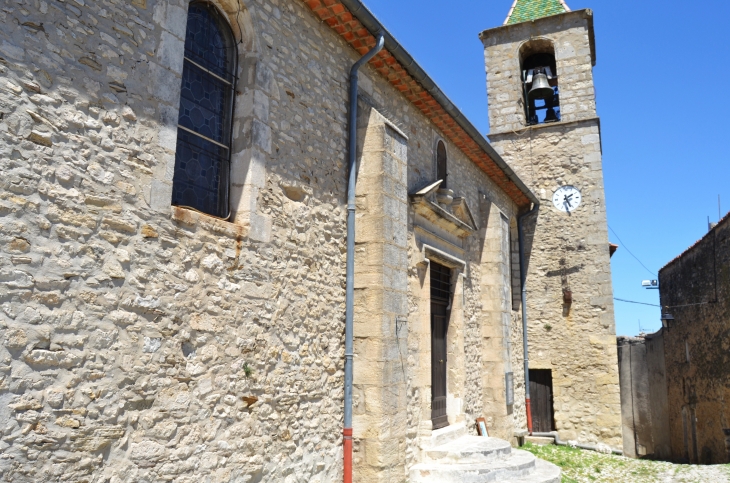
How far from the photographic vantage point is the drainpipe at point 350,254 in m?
5.36

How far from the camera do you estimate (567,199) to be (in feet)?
40.8

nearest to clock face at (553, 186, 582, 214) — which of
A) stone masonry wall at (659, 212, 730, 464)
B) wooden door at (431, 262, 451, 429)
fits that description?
stone masonry wall at (659, 212, 730, 464)

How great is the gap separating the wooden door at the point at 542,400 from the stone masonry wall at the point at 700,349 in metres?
3.29

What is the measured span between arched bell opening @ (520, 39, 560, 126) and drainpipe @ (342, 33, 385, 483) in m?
7.82

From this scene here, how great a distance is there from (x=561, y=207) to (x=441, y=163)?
A: 4.90m

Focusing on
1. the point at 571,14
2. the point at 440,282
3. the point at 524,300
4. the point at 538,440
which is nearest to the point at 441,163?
the point at 440,282

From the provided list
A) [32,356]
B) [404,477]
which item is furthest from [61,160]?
[404,477]

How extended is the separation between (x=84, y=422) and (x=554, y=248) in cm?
1071

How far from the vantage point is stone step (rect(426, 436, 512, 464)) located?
6.82 meters

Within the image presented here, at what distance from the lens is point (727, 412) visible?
11.6 meters

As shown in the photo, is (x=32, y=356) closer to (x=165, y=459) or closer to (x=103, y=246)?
(x=103, y=246)

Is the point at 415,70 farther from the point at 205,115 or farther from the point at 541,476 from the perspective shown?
the point at 541,476

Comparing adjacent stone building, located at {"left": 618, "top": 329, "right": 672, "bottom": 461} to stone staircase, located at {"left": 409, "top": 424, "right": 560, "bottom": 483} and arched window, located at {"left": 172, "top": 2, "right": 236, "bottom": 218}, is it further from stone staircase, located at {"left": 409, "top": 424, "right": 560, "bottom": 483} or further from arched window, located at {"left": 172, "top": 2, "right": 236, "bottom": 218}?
arched window, located at {"left": 172, "top": 2, "right": 236, "bottom": 218}

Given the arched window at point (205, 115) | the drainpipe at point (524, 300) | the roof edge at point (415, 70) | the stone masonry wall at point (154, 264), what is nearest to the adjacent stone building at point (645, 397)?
the drainpipe at point (524, 300)
